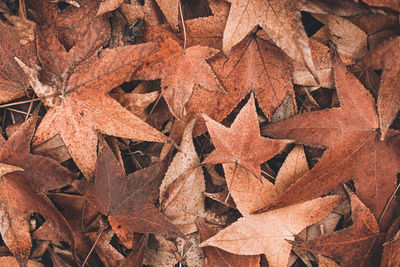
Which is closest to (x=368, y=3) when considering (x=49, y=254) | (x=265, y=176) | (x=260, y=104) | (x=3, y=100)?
(x=260, y=104)

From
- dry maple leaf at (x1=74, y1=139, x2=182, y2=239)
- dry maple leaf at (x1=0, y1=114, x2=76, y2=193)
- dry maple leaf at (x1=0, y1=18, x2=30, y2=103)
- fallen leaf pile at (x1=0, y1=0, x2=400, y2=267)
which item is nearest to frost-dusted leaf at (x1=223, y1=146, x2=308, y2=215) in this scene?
fallen leaf pile at (x1=0, y1=0, x2=400, y2=267)

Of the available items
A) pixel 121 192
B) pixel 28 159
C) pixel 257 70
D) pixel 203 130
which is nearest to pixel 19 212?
pixel 28 159

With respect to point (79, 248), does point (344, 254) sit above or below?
above

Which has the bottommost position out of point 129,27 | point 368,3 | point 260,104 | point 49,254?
point 49,254

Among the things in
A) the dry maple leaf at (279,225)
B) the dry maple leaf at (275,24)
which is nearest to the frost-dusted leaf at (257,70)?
the dry maple leaf at (275,24)

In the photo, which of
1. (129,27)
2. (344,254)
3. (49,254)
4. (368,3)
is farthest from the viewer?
(49,254)

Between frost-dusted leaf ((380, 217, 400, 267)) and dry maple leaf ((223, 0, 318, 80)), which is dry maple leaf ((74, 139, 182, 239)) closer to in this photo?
dry maple leaf ((223, 0, 318, 80))

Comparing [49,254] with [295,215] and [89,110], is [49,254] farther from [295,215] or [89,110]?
[295,215]
